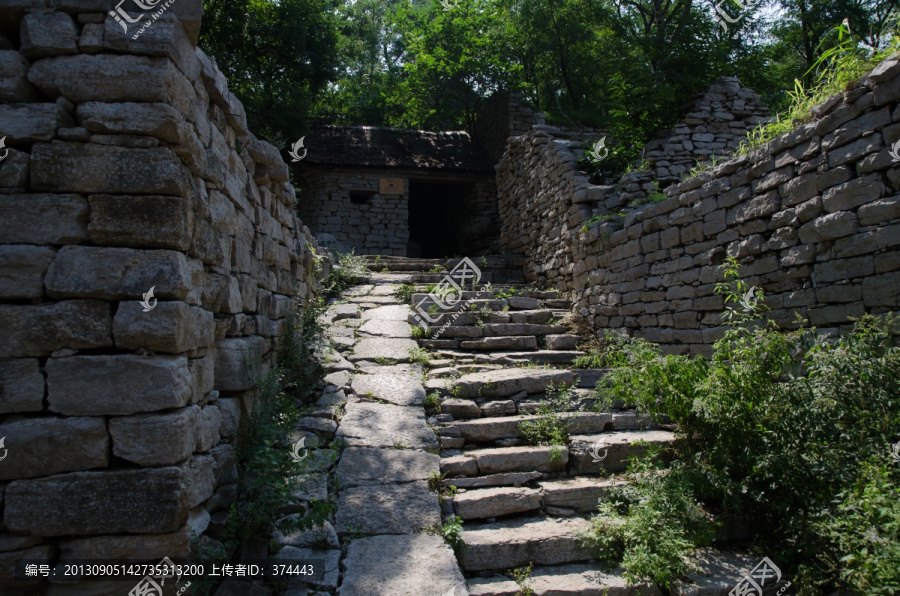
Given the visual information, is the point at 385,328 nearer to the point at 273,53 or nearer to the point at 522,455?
the point at 522,455

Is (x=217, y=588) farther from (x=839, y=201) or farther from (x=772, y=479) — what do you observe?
(x=839, y=201)

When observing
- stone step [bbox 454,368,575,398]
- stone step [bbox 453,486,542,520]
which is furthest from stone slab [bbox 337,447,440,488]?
stone step [bbox 454,368,575,398]

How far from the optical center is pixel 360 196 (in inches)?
563

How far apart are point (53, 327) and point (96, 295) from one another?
0.74 feet

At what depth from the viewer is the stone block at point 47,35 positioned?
254cm

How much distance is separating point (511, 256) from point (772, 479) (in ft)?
22.7

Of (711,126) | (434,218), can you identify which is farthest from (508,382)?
(434,218)

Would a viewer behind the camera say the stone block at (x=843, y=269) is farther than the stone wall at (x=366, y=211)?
Answer: No

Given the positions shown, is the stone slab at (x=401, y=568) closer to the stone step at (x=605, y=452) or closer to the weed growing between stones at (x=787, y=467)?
the weed growing between stones at (x=787, y=467)

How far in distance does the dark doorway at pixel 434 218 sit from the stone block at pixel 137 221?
13165 millimetres

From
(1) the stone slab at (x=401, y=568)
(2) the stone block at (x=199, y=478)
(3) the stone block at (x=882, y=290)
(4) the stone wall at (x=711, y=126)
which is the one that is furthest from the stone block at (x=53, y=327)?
(4) the stone wall at (x=711, y=126)

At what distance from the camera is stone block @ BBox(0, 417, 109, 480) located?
239cm

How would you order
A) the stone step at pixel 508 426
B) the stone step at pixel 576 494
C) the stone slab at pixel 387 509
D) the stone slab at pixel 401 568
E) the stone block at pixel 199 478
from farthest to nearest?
the stone step at pixel 508 426, the stone step at pixel 576 494, the stone slab at pixel 387 509, the stone slab at pixel 401 568, the stone block at pixel 199 478

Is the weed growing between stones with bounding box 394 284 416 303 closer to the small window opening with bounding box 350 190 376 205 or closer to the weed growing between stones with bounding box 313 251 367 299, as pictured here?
the weed growing between stones with bounding box 313 251 367 299
